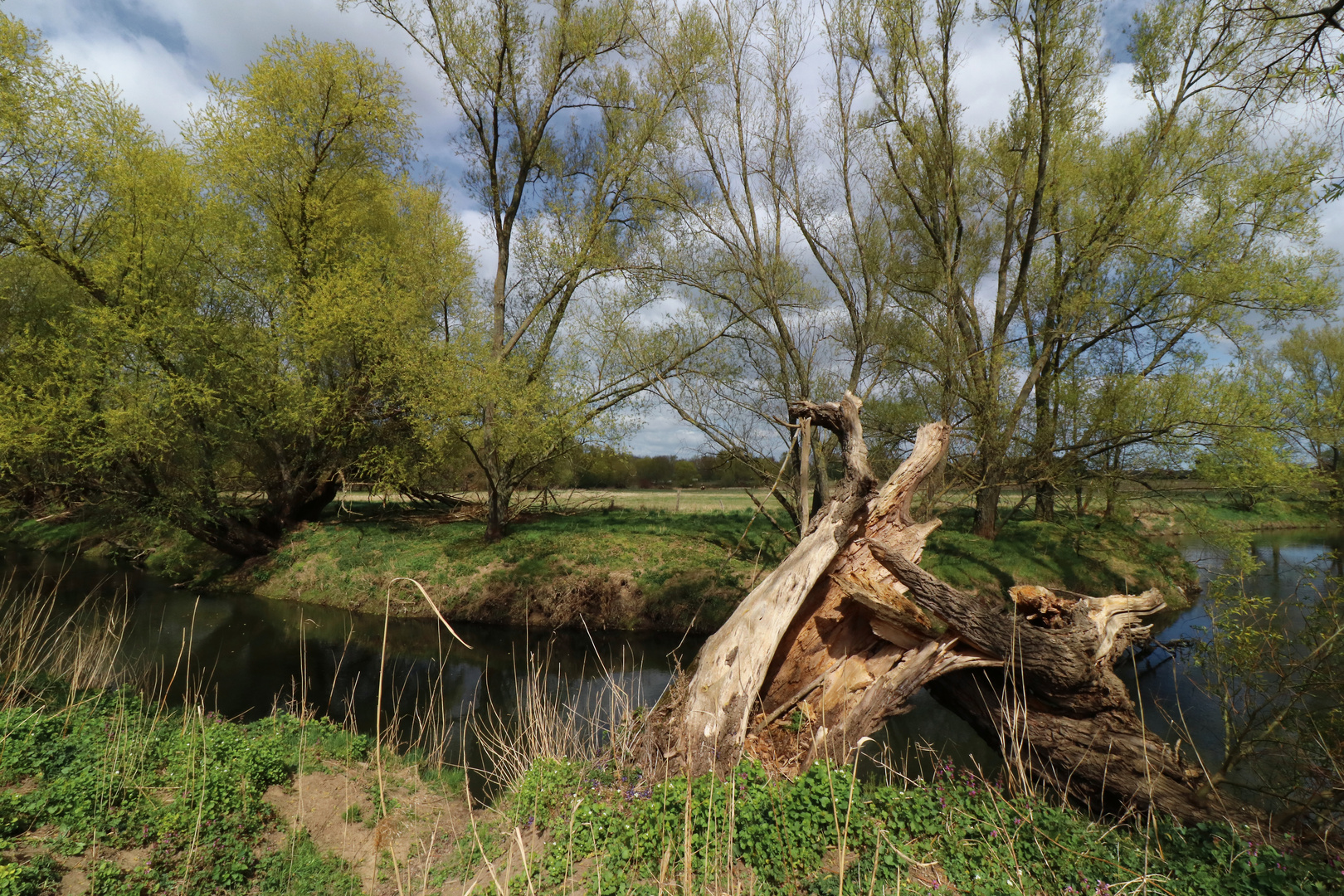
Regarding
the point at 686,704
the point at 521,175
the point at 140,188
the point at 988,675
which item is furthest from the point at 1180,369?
the point at 140,188

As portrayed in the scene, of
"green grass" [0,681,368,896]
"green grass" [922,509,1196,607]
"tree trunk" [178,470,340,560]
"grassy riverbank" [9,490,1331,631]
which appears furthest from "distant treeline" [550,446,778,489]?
"green grass" [0,681,368,896]

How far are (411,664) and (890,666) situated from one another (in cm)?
915

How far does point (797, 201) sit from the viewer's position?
13.2m

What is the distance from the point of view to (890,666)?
571cm

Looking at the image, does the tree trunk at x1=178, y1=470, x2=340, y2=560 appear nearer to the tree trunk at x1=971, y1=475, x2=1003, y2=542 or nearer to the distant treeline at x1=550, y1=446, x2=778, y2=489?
the distant treeline at x1=550, y1=446, x2=778, y2=489

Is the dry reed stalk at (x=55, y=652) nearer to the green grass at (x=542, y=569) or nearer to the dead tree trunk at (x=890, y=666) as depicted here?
the green grass at (x=542, y=569)

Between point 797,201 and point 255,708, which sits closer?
point 255,708

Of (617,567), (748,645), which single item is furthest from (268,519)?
(748,645)

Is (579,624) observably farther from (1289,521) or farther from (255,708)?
(1289,521)

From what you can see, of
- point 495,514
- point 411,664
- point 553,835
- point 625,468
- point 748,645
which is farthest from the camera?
point 625,468

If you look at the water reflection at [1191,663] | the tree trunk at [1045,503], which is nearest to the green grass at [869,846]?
the water reflection at [1191,663]

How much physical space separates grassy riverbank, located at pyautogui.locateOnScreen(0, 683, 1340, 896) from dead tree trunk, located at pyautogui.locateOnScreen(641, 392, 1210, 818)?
51 centimetres

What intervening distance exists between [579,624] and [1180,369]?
14.6 metres

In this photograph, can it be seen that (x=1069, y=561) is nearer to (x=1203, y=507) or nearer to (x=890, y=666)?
(x=1203, y=507)
